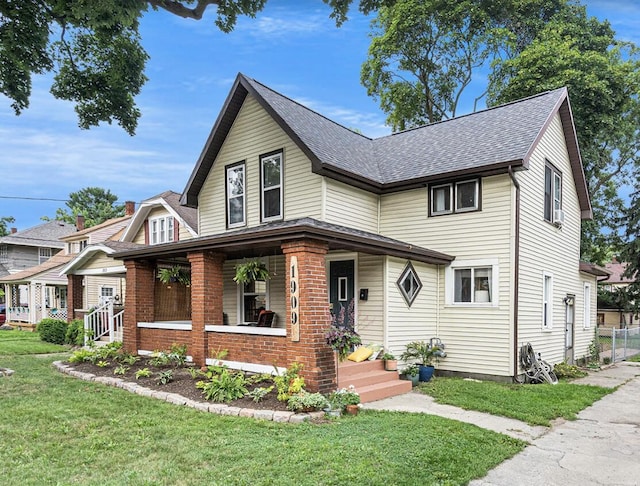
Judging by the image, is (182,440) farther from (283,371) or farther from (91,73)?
(91,73)

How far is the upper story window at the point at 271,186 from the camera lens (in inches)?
474

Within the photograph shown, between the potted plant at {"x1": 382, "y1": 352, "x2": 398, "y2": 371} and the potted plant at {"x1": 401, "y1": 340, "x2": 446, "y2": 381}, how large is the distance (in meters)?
0.64

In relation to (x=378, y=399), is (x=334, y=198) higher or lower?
higher

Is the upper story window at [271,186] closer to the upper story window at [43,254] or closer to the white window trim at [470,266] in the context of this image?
the white window trim at [470,266]

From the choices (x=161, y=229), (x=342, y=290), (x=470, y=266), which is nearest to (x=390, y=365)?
(x=342, y=290)

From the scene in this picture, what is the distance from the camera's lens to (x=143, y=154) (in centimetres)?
3117

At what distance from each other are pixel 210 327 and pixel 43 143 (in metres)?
22.9

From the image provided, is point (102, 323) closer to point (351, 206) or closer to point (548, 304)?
point (351, 206)

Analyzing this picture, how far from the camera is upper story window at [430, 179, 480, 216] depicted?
1102cm

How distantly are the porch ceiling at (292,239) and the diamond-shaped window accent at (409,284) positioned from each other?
0.32 meters

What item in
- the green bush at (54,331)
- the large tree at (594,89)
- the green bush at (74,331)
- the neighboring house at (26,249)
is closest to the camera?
the green bush at (74,331)

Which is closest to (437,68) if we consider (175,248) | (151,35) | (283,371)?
(151,35)

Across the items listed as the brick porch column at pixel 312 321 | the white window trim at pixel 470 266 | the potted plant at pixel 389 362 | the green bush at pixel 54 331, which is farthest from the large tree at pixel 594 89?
the green bush at pixel 54 331

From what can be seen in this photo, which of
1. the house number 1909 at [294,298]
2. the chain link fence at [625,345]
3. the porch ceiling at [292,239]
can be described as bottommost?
the chain link fence at [625,345]
